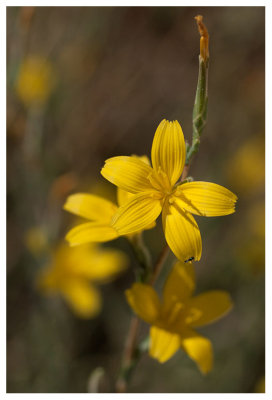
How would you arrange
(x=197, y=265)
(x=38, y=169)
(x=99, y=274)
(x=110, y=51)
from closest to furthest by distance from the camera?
(x=99, y=274), (x=38, y=169), (x=197, y=265), (x=110, y=51)

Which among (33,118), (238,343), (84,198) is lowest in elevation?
(238,343)

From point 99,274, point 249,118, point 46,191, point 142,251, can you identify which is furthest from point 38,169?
point 249,118

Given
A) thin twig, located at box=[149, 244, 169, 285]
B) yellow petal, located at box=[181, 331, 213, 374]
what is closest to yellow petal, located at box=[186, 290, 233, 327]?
yellow petal, located at box=[181, 331, 213, 374]

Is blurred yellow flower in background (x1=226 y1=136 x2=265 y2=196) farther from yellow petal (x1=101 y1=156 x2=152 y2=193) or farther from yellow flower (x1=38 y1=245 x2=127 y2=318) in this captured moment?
yellow petal (x1=101 y1=156 x2=152 y2=193)

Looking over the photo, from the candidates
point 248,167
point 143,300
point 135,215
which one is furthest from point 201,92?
point 248,167

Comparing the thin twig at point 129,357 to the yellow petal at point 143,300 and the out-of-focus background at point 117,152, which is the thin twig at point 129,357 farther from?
the out-of-focus background at point 117,152

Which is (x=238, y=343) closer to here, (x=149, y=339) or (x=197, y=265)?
(x=197, y=265)

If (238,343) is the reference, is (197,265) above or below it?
above
